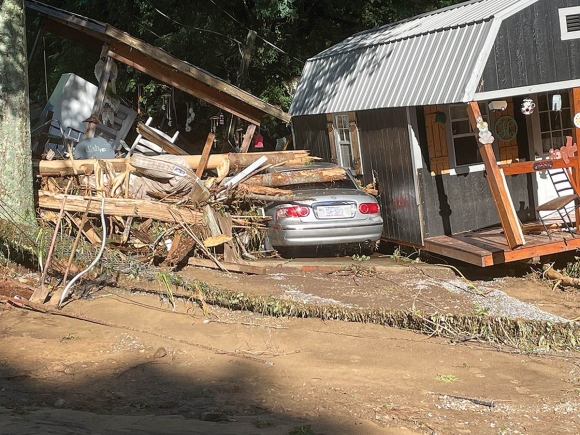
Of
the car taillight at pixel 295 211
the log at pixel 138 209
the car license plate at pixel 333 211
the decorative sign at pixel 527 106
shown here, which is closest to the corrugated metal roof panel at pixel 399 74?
the decorative sign at pixel 527 106

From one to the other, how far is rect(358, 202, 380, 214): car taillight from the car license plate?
20cm

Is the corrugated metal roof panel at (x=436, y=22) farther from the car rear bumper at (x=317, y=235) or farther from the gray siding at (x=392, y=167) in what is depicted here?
the car rear bumper at (x=317, y=235)

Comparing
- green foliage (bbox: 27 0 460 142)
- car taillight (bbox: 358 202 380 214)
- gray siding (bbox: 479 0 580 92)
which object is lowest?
car taillight (bbox: 358 202 380 214)

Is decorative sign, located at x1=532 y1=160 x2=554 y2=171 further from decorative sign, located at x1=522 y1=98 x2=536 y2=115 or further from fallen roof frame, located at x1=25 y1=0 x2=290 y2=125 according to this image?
fallen roof frame, located at x1=25 y1=0 x2=290 y2=125

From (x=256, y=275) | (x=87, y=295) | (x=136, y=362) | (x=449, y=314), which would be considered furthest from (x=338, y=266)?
(x=136, y=362)

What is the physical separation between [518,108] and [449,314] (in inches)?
205

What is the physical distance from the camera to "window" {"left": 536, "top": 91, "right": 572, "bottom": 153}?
13.7 m

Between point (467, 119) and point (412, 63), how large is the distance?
1265mm

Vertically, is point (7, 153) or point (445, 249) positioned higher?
point (7, 153)

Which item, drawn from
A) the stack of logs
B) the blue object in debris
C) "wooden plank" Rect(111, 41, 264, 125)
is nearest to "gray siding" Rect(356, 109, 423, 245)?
the stack of logs

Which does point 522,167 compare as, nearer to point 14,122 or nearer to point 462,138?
point 462,138

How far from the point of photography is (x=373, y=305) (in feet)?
33.8

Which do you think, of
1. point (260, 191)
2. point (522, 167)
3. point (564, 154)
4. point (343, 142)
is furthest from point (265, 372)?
point (343, 142)

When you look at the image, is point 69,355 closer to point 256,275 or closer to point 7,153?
point 256,275
